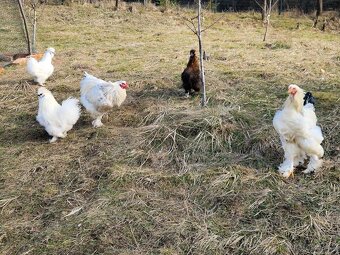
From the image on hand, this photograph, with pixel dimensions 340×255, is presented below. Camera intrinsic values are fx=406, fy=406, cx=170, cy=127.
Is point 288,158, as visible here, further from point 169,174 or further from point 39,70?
point 39,70

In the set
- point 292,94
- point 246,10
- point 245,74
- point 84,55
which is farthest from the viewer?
point 246,10

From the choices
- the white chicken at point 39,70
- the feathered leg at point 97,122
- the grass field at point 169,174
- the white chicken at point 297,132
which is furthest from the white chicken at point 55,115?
the white chicken at point 297,132

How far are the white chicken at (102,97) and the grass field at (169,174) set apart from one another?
0.84ft

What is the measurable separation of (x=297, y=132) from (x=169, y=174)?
4.46 ft

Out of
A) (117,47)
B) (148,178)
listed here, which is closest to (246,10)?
(117,47)

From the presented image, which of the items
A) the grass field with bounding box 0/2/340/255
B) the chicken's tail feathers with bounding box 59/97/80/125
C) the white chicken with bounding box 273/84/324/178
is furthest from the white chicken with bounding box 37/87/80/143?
the white chicken with bounding box 273/84/324/178

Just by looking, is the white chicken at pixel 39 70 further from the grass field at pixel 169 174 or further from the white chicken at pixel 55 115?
the white chicken at pixel 55 115

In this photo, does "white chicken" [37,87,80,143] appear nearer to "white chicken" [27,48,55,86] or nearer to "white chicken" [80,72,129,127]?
"white chicken" [80,72,129,127]

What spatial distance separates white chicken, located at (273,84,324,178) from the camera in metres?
3.83

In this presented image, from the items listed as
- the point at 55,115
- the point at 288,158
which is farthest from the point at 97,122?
the point at 288,158

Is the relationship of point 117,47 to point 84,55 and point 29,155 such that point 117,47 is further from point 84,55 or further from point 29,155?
point 29,155

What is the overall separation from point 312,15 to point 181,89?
14.3 meters

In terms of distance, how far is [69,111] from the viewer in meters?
5.03

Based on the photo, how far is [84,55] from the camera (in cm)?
976
